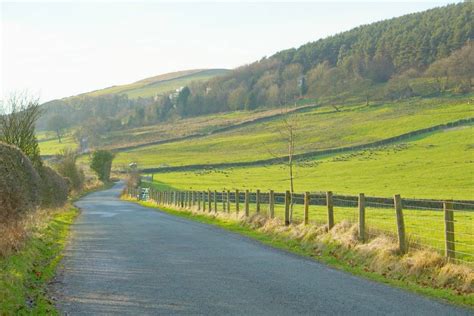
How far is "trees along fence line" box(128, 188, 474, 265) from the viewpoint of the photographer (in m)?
14.8

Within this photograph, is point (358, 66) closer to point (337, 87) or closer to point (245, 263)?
point (337, 87)

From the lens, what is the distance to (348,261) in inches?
620

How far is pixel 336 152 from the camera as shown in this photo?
99.4m

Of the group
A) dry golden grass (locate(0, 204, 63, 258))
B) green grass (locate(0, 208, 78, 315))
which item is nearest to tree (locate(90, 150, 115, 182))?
green grass (locate(0, 208, 78, 315))

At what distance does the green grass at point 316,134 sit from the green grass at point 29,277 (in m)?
78.0

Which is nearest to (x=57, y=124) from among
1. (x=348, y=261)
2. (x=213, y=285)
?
(x=348, y=261)

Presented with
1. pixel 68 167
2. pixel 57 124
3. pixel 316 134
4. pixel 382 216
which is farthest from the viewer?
pixel 57 124

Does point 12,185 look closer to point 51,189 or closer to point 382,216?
point 51,189

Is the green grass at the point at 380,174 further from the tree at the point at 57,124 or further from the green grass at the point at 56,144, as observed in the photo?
the tree at the point at 57,124

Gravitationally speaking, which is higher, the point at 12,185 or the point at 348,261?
the point at 12,185

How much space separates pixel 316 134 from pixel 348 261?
352ft

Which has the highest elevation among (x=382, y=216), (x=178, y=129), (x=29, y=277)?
(x=178, y=129)

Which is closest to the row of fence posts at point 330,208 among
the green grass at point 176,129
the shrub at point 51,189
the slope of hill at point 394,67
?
the shrub at point 51,189

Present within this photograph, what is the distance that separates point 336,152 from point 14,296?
91.2 meters
